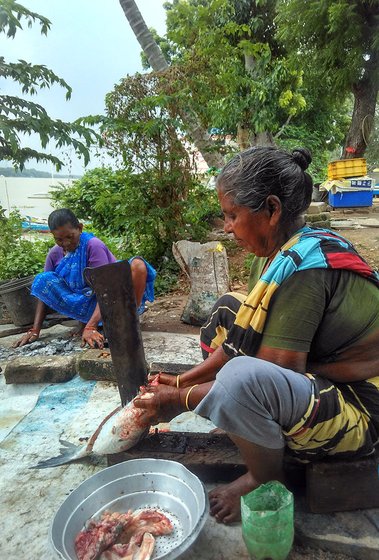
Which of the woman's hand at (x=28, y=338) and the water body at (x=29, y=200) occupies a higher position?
the water body at (x=29, y=200)

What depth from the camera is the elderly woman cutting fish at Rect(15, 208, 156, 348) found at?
10.8ft

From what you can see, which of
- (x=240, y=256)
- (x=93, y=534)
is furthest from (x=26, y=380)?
(x=240, y=256)

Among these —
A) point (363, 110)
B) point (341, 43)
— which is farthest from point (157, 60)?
point (363, 110)

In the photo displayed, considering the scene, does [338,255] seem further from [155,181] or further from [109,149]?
[109,149]

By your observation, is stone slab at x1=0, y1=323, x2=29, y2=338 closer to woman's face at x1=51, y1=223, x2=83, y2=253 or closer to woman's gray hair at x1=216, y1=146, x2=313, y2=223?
woman's face at x1=51, y1=223, x2=83, y2=253

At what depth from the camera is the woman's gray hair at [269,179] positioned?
1.42 m

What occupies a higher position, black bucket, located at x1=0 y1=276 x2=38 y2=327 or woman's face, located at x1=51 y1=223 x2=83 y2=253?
woman's face, located at x1=51 y1=223 x2=83 y2=253

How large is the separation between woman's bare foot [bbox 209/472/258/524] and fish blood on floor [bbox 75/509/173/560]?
18 cm

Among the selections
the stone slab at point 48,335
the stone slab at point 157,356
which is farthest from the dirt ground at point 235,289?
the stone slab at point 48,335

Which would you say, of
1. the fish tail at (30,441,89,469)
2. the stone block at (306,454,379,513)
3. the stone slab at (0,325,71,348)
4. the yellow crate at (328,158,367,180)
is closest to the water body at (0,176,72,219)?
the stone slab at (0,325,71,348)

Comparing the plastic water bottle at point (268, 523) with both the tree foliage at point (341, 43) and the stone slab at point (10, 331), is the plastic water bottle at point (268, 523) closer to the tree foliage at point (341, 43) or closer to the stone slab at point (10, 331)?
the stone slab at point (10, 331)

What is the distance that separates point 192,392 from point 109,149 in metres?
4.80

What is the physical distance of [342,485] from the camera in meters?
1.47

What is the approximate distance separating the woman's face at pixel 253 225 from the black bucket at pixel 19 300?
3.01 meters
